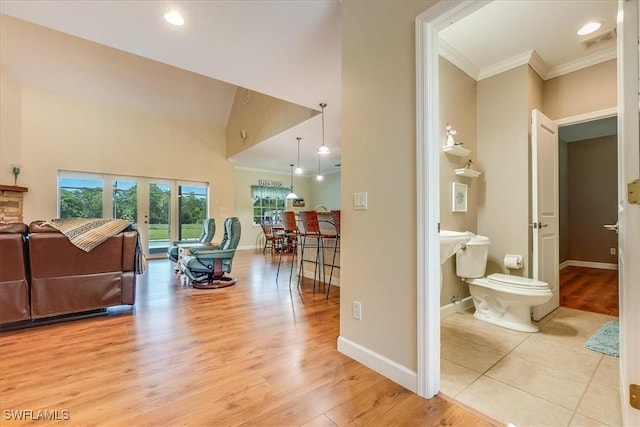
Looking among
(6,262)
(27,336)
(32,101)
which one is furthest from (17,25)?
(27,336)

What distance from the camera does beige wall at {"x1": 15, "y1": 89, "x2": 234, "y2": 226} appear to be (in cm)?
538

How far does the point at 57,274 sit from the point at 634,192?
3.88 meters

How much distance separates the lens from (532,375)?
1759 mm

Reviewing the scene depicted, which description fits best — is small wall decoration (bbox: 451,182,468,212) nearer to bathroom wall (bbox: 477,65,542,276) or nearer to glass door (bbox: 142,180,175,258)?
bathroom wall (bbox: 477,65,542,276)

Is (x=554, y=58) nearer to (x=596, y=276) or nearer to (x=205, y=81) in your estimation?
(x=596, y=276)

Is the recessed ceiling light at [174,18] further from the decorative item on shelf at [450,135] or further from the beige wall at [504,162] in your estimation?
the beige wall at [504,162]

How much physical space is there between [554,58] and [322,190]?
7.55 meters

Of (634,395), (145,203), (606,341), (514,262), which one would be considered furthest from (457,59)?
(145,203)

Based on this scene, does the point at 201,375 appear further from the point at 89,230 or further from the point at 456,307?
the point at 456,307

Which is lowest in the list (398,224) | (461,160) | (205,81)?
(398,224)

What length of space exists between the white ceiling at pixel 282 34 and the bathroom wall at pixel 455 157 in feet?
0.67

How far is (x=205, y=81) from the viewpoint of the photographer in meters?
6.57

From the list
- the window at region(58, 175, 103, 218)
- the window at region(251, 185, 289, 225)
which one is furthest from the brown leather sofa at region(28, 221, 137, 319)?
the window at region(251, 185, 289, 225)

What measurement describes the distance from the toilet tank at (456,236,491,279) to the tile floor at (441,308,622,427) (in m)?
0.49
